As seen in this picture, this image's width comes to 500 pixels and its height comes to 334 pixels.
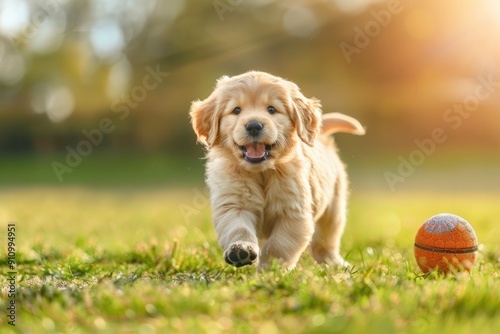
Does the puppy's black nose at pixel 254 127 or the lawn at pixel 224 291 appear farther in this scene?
the puppy's black nose at pixel 254 127

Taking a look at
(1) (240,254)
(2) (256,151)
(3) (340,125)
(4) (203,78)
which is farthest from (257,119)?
(4) (203,78)

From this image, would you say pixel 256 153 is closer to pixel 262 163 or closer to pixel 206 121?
pixel 262 163

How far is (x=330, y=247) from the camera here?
472 cm

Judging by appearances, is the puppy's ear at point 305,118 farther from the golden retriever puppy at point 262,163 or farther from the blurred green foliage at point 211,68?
the blurred green foliage at point 211,68

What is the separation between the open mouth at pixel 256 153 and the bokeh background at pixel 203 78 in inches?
469

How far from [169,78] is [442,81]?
744 centimetres

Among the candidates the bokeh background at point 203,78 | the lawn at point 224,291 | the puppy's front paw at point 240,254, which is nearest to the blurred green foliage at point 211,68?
the bokeh background at point 203,78

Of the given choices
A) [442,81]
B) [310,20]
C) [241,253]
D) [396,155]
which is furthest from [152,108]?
[241,253]

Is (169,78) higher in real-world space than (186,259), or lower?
higher

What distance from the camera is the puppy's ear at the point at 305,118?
3879 millimetres

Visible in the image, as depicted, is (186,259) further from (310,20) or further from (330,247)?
(310,20)

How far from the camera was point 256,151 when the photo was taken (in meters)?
3.67

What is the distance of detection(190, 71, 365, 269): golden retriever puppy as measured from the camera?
3.63 meters

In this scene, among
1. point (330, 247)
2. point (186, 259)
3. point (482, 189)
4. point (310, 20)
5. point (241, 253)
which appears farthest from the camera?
point (310, 20)
